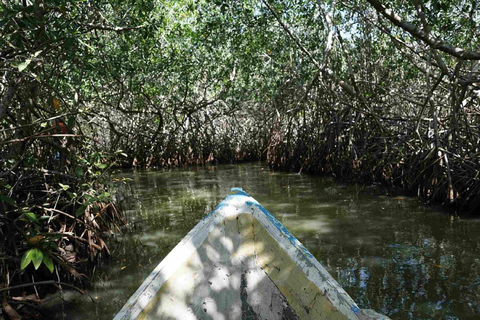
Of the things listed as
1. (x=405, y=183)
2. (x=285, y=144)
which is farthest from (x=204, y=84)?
(x=405, y=183)

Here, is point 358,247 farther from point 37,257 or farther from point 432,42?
point 37,257

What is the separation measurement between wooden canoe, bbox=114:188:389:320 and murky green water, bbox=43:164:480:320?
1.23 m

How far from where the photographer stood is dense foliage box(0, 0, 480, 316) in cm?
351

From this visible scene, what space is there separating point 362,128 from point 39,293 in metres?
6.46

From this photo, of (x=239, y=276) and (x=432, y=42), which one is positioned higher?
(x=432, y=42)

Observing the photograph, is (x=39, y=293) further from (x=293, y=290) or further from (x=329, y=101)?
(x=329, y=101)

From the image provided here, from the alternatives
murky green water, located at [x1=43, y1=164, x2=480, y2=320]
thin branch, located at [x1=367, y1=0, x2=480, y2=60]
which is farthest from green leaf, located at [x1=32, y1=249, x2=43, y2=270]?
thin branch, located at [x1=367, y1=0, x2=480, y2=60]

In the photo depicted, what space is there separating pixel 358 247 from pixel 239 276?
99.7 inches

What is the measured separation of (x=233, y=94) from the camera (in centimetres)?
1381

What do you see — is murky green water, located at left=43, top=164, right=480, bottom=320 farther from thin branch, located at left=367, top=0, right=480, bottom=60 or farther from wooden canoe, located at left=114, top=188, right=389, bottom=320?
thin branch, located at left=367, top=0, right=480, bottom=60

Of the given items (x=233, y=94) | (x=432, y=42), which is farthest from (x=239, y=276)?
(x=233, y=94)

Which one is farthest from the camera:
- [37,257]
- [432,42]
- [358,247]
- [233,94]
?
[233,94]

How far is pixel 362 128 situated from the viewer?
326 inches

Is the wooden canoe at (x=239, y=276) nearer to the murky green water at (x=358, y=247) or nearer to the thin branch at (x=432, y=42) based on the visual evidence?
the murky green water at (x=358, y=247)
